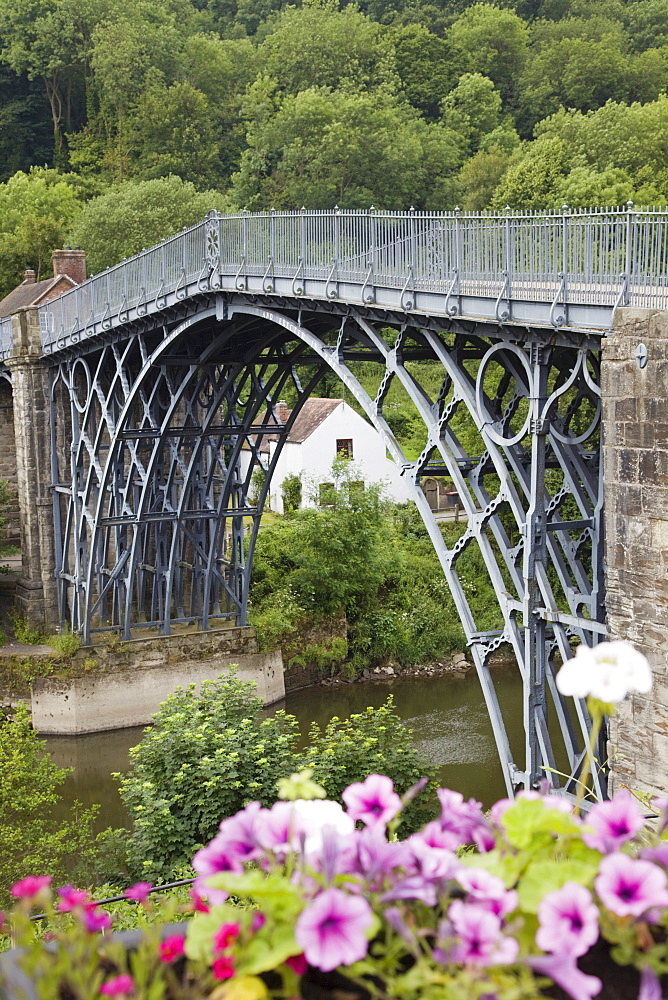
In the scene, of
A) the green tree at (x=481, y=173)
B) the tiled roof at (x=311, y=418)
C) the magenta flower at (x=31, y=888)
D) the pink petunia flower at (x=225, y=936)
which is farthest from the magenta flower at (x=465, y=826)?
the green tree at (x=481, y=173)

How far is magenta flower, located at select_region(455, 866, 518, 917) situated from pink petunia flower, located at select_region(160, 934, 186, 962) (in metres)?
0.72

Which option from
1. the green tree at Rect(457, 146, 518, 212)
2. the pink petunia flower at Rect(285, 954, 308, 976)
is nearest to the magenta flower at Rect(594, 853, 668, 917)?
the pink petunia flower at Rect(285, 954, 308, 976)

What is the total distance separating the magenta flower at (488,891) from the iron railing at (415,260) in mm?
8022

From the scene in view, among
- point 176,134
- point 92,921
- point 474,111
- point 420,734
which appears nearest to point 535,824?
point 92,921

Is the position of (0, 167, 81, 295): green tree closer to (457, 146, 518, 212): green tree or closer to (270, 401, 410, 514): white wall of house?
(270, 401, 410, 514): white wall of house

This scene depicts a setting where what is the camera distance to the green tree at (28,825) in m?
16.9

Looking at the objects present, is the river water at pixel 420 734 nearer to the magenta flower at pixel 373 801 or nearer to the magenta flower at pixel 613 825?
the magenta flower at pixel 373 801

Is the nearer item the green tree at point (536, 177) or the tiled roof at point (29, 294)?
the tiled roof at point (29, 294)

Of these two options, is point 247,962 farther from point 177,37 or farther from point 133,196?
point 177,37

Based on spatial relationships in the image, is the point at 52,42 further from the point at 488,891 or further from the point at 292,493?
the point at 488,891

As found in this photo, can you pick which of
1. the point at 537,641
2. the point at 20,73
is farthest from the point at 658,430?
the point at 20,73

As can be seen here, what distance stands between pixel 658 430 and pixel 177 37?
71.6 metres

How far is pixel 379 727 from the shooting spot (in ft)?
59.8

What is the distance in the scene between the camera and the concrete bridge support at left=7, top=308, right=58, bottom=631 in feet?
99.1
